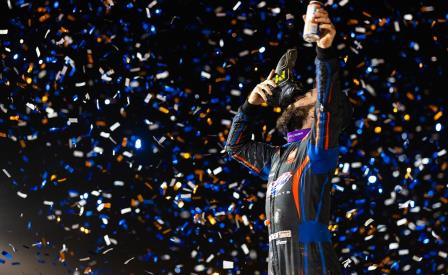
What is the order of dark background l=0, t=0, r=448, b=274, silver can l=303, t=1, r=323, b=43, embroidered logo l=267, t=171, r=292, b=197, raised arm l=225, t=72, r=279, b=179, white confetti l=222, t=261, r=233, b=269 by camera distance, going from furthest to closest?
white confetti l=222, t=261, r=233, b=269
dark background l=0, t=0, r=448, b=274
raised arm l=225, t=72, r=279, b=179
embroidered logo l=267, t=171, r=292, b=197
silver can l=303, t=1, r=323, b=43

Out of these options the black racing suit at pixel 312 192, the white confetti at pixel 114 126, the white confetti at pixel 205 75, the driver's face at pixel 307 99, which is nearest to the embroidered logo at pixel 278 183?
the black racing suit at pixel 312 192

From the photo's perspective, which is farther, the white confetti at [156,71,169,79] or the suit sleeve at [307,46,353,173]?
the white confetti at [156,71,169,79]

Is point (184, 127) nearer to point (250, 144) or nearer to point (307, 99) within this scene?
point (250, 144)

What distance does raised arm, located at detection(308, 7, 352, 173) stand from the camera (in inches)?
82.5

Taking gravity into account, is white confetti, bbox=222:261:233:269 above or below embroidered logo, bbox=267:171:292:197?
above

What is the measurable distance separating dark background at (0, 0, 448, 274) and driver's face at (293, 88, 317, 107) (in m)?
1.60

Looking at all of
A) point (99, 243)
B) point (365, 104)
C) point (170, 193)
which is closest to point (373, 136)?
point (365, 104)

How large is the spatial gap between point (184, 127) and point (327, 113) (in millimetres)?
2296

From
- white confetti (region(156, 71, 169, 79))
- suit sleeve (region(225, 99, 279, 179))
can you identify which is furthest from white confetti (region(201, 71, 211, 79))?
suit sleeve (region(225, 99, 279, 179))

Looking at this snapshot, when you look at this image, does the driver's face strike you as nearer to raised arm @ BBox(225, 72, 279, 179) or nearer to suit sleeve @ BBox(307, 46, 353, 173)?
raised arm @ BBox(225, 72, 279, 179)

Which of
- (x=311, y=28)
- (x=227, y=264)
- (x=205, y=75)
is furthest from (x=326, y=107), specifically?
(x=227, y=264)

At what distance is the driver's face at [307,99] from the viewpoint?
260 centimetres

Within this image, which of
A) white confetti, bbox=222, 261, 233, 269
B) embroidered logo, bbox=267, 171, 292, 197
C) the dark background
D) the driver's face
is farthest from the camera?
white confetti, bbox=222, 261, 233, 269

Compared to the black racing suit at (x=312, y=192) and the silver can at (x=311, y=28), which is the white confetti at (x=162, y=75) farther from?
the silver can at (x=311, y=28)
